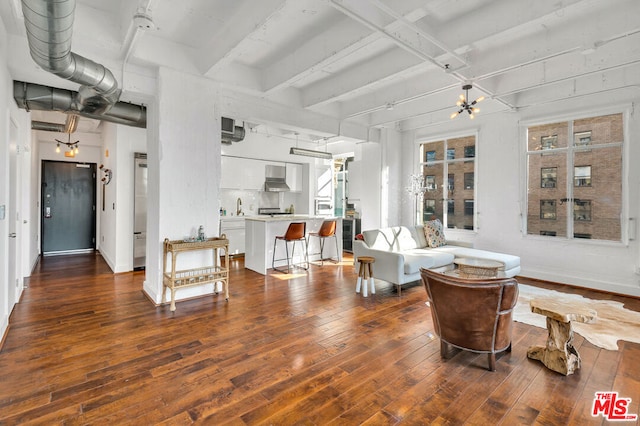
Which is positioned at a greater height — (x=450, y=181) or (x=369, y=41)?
(x=369, y=41)

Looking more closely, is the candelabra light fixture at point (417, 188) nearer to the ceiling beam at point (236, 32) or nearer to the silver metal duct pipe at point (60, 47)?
the ceiling beam at point (236, 32)

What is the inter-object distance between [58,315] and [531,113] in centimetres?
768

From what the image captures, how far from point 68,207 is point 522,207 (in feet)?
33.0

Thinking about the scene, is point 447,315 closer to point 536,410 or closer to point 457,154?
point 536,410

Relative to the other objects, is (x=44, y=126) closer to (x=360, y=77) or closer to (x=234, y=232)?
(x=234, y=232)

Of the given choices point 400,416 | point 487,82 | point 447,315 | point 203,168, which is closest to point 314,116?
point 203,168

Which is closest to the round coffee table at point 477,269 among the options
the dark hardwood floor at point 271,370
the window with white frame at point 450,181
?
the dark hardwood floor at point 271,370

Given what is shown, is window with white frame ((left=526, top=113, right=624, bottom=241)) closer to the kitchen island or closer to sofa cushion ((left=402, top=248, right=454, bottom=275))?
sofa cushion ((left=402, top=248, right=454, bottom=275))

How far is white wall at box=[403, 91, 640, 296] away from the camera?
15.3 feet

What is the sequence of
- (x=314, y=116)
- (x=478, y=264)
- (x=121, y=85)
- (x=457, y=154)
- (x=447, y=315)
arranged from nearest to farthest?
(x=447, y=315) → (x=121, y=85) → (x=478, y=264) → (x=314, y=116) → (x=457, y=154)

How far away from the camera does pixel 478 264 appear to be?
4.28m

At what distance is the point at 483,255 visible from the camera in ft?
17.0

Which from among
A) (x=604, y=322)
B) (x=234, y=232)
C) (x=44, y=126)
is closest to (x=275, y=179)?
(x=234, y=232)

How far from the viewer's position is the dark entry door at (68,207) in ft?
24.2
